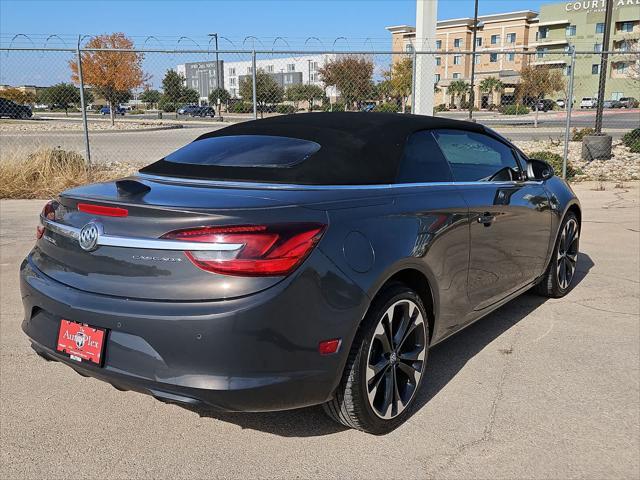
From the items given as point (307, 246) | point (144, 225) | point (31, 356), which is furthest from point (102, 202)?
point (31, 356)

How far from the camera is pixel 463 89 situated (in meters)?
68.8

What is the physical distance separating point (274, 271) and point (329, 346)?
0.43 m

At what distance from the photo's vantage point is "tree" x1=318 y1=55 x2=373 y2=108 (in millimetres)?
13991

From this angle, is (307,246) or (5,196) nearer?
(307,246)

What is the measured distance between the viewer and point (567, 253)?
5.14 metres

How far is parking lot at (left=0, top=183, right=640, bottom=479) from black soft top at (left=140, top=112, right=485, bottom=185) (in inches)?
50.0

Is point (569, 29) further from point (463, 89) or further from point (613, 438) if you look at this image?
point (613, 438)

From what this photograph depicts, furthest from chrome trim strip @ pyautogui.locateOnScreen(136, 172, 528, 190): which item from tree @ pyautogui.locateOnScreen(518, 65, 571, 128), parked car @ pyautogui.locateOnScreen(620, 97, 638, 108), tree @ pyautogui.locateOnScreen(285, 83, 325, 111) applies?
parked car @ pyautogui.locateOnScreen(620, 97, 638, 108)

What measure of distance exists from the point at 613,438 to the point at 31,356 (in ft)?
11.5

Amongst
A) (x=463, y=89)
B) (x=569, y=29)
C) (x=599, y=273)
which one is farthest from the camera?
(x=569, y=29)

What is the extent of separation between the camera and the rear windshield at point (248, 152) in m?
3.17

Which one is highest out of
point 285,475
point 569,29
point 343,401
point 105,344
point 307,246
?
point 569,29

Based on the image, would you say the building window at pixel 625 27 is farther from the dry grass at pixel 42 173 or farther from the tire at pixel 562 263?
the tire at pixel 562 263

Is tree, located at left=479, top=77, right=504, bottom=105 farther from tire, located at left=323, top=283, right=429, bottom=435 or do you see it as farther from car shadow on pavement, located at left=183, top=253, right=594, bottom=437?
tire, located at left=323, top=283, right=429, bottom=435
